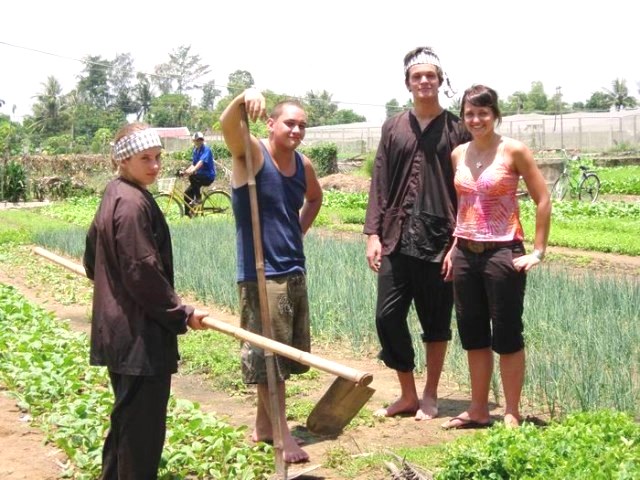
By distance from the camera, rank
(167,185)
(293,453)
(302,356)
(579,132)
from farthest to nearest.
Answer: (579,132), (167,185), (293,453), (302,356)

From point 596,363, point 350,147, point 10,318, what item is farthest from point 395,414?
point 350,147

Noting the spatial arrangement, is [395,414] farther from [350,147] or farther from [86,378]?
[350,147]

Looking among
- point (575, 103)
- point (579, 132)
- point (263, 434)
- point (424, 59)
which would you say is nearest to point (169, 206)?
point (424, 59)

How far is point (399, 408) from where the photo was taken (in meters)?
5.19

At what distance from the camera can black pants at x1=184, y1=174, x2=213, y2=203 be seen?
16953 mm

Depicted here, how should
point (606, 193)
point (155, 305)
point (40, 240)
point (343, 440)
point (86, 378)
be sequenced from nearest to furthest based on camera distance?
point (155, 305), point (343, 440), point (86, 378), point (40, 240), point (606, 193)

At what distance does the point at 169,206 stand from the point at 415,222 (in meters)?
13.8

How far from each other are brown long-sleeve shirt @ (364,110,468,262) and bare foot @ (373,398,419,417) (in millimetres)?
830

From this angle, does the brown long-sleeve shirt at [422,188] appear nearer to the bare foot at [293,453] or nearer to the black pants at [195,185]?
the bare foot at [293,453]

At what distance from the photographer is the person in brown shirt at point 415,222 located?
4.98 metres

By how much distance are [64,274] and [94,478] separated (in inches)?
313

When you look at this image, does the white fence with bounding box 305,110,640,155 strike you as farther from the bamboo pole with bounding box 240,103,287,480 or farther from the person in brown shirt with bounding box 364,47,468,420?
the bamboo pole with bounding box 240,103,287,480

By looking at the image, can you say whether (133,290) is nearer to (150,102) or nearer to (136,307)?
(136,307)

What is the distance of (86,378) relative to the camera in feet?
19.4
